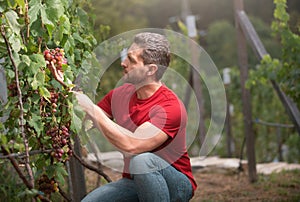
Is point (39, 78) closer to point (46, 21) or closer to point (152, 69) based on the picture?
point (46, 21)

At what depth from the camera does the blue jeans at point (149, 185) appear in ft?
8.05

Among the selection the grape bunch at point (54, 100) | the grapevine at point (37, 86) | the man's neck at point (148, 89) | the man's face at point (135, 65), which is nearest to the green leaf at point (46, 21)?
the grapevine at point (37, 86)

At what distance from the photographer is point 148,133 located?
8.07 feet

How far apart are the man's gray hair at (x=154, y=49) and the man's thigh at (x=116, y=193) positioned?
52 centimetres

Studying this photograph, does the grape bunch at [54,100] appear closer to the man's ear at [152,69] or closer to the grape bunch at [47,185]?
the grape bunch at [47,185]

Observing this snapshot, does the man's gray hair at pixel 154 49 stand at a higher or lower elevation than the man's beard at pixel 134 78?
higher

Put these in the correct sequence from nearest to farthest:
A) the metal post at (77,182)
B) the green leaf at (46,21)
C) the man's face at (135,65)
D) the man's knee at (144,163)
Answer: the green leaf at (46,21) < the man's knee at (144,163) < the man's face at (135,65) < the metal post at (77,182)

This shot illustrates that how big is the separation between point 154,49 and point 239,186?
3087mm

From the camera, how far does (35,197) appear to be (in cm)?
179

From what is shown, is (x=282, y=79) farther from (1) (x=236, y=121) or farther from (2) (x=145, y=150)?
(1) (x=236, y=121)

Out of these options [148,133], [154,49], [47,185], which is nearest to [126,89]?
[154,49]

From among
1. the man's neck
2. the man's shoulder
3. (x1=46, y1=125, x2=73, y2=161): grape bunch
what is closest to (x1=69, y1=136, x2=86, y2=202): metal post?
the man's shoulder

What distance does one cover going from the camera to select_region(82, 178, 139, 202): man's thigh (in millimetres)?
2641

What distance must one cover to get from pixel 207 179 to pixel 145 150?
344cm
